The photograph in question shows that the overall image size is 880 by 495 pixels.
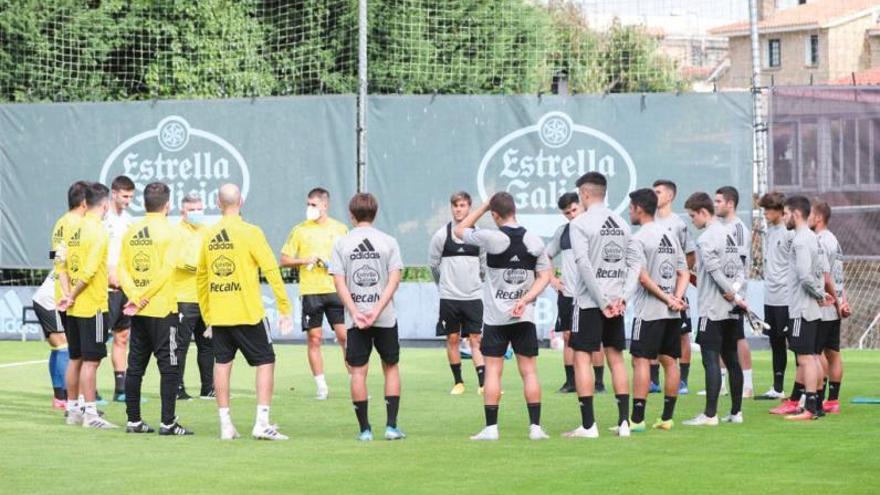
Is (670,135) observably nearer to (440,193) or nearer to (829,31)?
(440,193)

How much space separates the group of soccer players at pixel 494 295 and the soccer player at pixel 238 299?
0.01 meters

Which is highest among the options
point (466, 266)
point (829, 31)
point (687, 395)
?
point (829, 31)

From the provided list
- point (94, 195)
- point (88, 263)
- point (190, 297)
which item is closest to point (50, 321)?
point (190, 297)

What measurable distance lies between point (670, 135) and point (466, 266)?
7.39 metres

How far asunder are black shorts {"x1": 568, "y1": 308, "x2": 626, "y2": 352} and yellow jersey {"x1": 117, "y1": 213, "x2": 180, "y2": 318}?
130 inches

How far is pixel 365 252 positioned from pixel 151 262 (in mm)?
1942

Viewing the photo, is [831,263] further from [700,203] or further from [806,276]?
[700,203]

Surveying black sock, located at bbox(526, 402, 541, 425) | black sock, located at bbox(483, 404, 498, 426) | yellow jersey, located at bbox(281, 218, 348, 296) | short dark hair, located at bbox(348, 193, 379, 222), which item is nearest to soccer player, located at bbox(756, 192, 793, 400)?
black sock, located at bbox(526, 402, 541, 425)

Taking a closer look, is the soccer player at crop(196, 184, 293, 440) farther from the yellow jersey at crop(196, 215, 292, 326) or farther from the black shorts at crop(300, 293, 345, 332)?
the black shorts at crop(300, 293, 345, 332)

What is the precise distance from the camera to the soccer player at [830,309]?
12.9 m

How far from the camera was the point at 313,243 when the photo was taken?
14.9 m

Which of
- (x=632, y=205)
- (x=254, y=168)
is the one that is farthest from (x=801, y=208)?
(x=254, y=168)

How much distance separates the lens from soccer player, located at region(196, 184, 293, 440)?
1145cm

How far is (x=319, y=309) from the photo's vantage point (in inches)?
587
